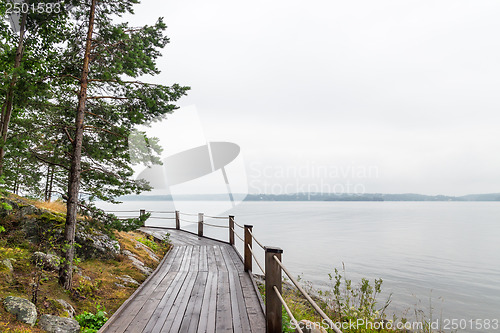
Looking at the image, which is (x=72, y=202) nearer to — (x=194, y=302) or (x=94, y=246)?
(x=94, y=246)

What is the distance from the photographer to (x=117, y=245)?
26.4 feet

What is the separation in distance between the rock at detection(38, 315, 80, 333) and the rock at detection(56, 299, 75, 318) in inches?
15.3

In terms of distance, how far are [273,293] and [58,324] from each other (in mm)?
3434

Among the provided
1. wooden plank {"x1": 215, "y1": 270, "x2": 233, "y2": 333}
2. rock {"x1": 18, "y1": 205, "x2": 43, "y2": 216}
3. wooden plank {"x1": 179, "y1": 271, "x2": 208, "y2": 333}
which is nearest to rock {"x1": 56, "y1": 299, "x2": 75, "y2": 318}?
wooden plank {"x1": 179, "y1": 271, "x2": 208, "y2": 333}

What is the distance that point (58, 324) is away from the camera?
414 cm

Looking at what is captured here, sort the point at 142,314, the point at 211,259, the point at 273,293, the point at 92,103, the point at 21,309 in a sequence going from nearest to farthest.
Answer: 1. the point at 273,293
2. the point at 21,309
3. the point at 142,314
4. the point at 92,103
5. the point at 211,259

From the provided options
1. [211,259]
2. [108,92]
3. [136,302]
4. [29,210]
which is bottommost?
[211,259]

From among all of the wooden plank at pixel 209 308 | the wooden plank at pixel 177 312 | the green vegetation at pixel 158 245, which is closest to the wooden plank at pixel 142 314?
the wooden plank at pixel 177 312

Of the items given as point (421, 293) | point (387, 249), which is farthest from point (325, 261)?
point (387, 249)

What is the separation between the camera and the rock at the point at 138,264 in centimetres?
764

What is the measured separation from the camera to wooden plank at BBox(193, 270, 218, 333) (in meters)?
4.15

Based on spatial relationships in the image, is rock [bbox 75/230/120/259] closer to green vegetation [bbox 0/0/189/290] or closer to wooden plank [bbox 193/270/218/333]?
green vegetation [bbox 0/0/189/290]

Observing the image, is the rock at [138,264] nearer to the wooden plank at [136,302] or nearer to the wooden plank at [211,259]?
the wooden plank at [136,302]

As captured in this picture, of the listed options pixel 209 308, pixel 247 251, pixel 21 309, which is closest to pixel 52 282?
pixel 21 309
